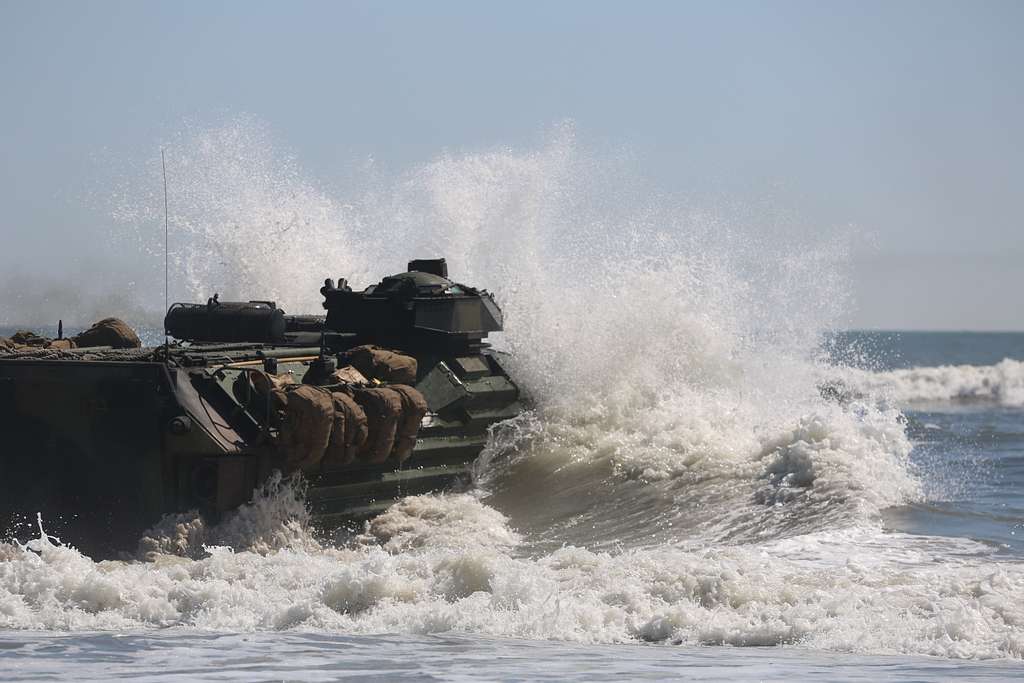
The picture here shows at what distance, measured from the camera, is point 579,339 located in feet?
66.8

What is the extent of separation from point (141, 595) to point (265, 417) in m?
2.26

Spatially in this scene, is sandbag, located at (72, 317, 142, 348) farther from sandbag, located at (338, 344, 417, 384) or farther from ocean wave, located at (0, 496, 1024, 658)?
ocean wave, located at (0, 496, 1024, 658)

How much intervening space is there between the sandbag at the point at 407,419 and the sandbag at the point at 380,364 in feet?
1.90

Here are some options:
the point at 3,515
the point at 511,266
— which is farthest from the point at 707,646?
the point at 511,266

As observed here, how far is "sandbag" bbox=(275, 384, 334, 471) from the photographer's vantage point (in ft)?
45.0

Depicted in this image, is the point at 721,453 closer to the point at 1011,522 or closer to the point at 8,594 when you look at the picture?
the point at 1011,522

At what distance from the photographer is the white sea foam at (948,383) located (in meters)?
46.4

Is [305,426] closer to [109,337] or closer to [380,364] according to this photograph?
[380,364]

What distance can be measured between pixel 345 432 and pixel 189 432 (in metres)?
1.47

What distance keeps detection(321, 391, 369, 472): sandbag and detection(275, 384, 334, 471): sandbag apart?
0.15 metres

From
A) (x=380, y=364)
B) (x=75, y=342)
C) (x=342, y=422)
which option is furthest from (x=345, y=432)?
(x=75, y=342)

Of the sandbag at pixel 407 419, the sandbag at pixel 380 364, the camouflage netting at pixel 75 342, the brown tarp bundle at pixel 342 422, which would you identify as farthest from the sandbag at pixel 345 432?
the camouflage netting at pixel 75 342

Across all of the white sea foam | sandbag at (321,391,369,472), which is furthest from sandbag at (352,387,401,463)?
the white sea foam

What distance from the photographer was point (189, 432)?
1327 centimetres
